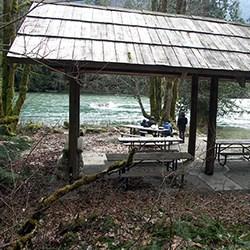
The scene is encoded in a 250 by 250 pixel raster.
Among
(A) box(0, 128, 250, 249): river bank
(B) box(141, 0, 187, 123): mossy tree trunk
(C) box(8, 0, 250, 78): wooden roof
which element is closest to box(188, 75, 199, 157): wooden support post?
(C) box(8, 0, 250, 78): wooden roof

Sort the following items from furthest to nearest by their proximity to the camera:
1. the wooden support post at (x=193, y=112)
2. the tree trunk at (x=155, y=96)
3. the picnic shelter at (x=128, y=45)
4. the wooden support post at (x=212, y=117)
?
the tree trunk at (x=155, y=96), the wooden support post at (x=193, y=112), the wooden support post at (x=212, y=117), the picnic shelter at (x=128, y=45)

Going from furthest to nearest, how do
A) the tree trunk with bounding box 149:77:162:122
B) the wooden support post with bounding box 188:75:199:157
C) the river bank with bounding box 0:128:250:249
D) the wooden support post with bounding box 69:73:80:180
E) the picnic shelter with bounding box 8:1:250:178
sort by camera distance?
the tree trunk with bounding box 149:77:162:122, the wooden support post with bounding box 188:75:199:157, the wooden support post with bounding box 69:73:80:180, the picnic shelter with bounding box 8:1:250:178, the river bank with bounding box 0:128:250:249

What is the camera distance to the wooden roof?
5199 millimetres

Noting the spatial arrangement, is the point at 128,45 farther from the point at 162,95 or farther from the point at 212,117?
the point at 162,95

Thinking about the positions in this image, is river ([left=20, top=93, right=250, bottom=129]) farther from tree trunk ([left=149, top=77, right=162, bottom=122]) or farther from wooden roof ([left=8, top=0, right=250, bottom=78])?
wooden roof ([left=8, top=0, right=250, bottom=78])

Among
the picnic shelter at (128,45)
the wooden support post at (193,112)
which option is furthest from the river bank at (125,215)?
the wooden support post at (193,112)

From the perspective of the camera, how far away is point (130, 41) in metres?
6.05

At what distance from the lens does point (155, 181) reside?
6.50 metres

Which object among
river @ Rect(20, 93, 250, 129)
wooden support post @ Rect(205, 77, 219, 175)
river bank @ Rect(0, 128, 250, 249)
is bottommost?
river @ Rect(20, 93, 250, 129)

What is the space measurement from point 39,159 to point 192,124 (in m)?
3.69

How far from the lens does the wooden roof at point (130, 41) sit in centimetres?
520

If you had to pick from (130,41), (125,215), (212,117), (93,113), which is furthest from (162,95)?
(125,215)

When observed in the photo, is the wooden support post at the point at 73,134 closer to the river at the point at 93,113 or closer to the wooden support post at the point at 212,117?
the wooden support post at the point at 212,117

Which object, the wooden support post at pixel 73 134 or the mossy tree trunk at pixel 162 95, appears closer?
the wooden support post at pixel 73 134
